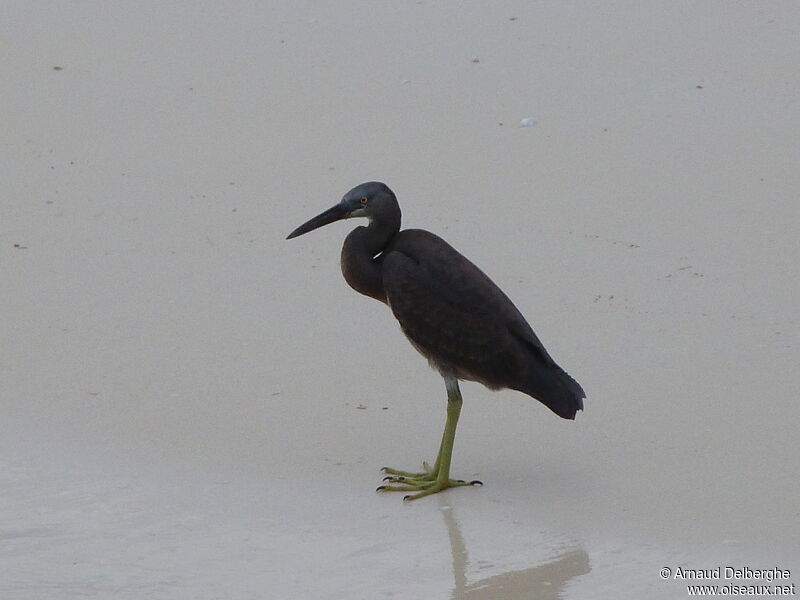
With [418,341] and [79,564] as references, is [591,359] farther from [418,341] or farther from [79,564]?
[79,564]

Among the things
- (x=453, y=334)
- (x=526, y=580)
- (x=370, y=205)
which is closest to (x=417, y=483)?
(x=453, y=334)

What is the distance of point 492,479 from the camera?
5.15 meters

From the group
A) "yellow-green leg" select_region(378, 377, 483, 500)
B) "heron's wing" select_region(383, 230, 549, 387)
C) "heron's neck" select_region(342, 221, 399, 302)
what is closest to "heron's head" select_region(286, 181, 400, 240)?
"heron's neck" select_region(342, 221, 399, 302)

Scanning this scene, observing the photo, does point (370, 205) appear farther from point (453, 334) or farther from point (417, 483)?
point (417, 483)

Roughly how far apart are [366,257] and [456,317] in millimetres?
423

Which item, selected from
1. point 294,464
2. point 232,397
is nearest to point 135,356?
point 232,397

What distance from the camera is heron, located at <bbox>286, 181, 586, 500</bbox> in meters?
5.08

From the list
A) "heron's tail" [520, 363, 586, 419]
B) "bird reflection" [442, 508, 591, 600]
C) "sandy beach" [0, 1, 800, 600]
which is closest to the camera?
"bird reflection" [442, 508, 591, 600]

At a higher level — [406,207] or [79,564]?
[406,207]

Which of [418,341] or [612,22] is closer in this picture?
[418,341]

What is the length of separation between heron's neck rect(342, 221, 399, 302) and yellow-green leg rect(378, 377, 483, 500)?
0.45 m

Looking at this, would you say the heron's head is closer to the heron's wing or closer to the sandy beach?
the heron's wing

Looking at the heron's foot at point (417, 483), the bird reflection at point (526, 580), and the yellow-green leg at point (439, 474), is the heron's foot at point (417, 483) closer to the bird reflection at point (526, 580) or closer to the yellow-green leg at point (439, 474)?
the yellow-green leg at point (439, 474)

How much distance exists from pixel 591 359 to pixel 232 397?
4.95 feet
